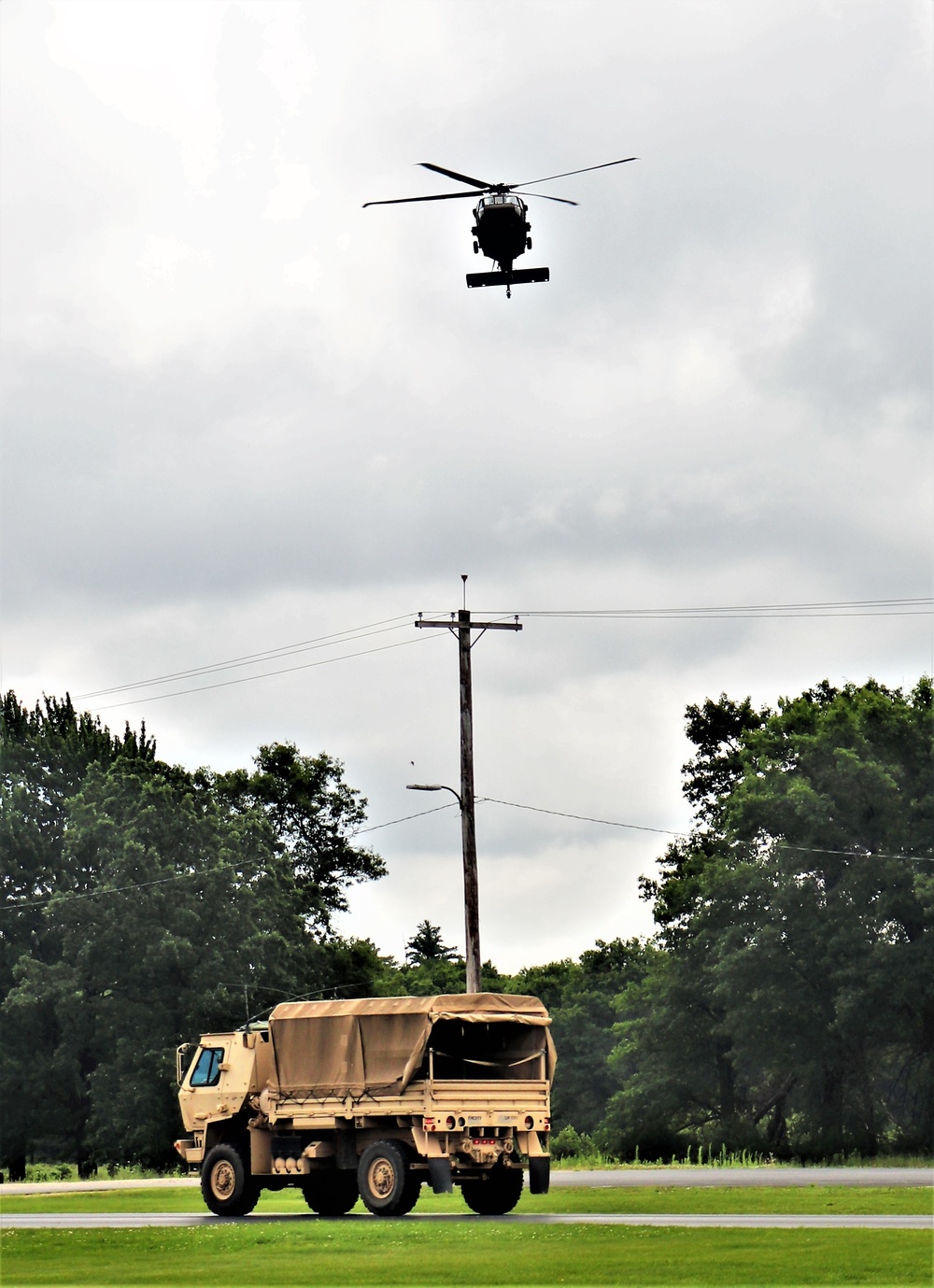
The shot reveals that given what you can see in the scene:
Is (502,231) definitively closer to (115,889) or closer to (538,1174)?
(538,1174)

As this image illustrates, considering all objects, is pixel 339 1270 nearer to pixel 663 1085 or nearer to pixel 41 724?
pixel 663 1085

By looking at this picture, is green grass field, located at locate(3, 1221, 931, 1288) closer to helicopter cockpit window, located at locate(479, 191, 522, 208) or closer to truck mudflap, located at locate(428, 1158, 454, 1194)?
truck mudflap, located at locate(428, 1158, 454, 1194)

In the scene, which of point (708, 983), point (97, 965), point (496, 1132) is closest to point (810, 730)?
point (708, 983)

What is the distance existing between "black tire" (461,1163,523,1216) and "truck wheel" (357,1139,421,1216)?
137 cm

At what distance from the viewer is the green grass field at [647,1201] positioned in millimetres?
25375

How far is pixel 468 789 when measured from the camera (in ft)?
132

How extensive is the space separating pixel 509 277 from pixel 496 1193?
14.0 meters

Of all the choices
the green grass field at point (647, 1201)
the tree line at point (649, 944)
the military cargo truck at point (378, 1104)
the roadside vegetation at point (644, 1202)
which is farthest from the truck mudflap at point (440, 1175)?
the tree line at point (649, 944)

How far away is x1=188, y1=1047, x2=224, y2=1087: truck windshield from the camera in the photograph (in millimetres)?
28891

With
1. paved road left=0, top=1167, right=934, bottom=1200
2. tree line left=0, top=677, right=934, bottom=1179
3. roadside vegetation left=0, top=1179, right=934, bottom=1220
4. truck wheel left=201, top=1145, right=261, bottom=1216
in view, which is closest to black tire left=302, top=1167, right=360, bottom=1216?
roadside vegetation left=0, top=1179, right=934, bottom=1220

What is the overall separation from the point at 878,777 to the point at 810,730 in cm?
643

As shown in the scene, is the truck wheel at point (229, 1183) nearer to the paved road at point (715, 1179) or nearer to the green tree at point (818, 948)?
the paved road at point (715, 1179)

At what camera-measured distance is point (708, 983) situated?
58938mm

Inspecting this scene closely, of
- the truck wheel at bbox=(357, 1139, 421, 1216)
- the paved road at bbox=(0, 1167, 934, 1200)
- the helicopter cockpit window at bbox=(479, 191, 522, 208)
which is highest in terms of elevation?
the helicopter cockpit window at bbox=(479, 191, 522, 208)
